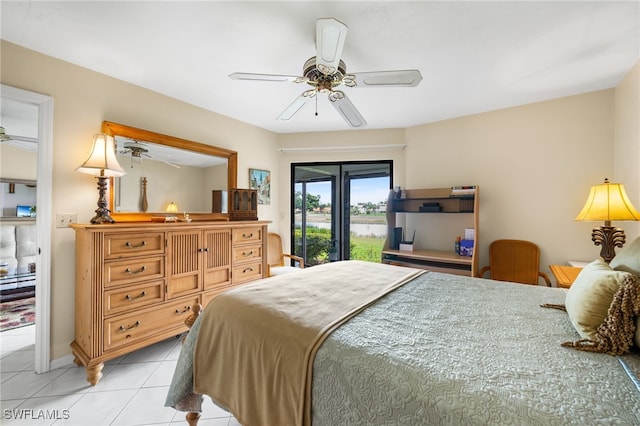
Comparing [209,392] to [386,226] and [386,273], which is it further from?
[386,226]

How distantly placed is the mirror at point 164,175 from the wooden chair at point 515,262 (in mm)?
3257

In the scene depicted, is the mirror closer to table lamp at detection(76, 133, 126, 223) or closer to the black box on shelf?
table lamp at detection(76, 133, 126, 223)

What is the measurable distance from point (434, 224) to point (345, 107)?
7.23ft

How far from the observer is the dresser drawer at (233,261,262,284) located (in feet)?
9.14

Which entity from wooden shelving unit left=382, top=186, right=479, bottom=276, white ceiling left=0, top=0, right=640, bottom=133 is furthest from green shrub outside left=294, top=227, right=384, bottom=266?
white ceiling left=0, top=0, right=640, bottom=133

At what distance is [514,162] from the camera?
3.00m

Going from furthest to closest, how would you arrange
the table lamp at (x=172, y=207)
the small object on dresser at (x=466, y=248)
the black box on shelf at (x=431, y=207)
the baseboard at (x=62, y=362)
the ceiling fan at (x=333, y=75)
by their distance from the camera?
the black box on shelf at (x=431, y=207), the small object on dresser at (x=466, y=248), the table lamp at (x=172, y=207), the baseboard at (x=62, y=362), the ceiling fan at (x=333, y=75)

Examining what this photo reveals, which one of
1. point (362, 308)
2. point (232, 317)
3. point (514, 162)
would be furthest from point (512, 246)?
point (232, 317)

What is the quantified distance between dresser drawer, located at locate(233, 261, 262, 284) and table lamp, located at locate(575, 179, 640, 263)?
2973 millimetres

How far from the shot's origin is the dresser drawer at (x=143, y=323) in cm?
194

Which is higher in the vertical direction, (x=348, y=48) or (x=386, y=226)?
(x=348, y=48)

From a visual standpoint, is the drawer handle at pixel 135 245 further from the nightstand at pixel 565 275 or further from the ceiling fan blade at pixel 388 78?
the nightstand at pixel 565 275

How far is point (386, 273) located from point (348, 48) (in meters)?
1.67

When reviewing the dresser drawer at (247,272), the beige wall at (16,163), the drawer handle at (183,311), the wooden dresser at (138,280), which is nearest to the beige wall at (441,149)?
the wooden dresser at (138,280)
